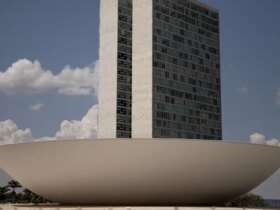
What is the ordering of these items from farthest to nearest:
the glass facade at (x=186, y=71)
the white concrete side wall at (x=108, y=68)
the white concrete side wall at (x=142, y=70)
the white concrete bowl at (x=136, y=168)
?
the white concrete side wall at (x=108, y=68) → the glass facade at (x=186, y=71) → the white concrete side wall at (x=142, y=70) → the white concrete bowl at (x=136, y=168)

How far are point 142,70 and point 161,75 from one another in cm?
201

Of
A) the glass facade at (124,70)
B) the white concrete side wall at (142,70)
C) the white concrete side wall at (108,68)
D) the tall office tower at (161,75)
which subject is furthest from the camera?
the white concrete side wall at (108,68)

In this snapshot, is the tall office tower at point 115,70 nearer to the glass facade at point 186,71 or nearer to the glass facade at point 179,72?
the glass facade at point 179,72

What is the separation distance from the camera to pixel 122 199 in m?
20.4

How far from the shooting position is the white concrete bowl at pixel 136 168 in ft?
61.7

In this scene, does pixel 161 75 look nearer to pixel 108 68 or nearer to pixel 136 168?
pixel 108 68

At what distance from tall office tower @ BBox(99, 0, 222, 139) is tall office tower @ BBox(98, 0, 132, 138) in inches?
4.1

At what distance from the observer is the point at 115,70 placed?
52875 mm

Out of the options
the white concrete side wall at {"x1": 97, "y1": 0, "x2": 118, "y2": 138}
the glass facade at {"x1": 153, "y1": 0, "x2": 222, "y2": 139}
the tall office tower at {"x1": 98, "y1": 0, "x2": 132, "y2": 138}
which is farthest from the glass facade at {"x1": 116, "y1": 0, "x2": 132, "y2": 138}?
the glass facade at {"x1": 153, "y1": 0, "x2": 222, "y2": 139}

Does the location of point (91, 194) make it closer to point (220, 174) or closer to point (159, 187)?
point (159, 187)

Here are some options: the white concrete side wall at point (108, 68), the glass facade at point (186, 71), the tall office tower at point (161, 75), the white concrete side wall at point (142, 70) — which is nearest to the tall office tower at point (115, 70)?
the white concrete side wall at point (108, 68)

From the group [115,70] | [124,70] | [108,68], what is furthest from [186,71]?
[108,68]

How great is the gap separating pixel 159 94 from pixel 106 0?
12.4m

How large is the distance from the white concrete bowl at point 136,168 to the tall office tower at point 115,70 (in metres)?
30.3
